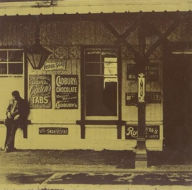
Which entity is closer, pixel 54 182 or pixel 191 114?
pixel 54 182

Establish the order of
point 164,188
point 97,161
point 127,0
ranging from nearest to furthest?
point 164,188 < point 97,161 < point 127,0

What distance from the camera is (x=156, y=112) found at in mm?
12703

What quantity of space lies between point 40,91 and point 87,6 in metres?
2.38

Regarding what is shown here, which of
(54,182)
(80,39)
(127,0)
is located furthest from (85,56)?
(54,182)

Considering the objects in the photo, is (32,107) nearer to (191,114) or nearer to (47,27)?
(47,27)

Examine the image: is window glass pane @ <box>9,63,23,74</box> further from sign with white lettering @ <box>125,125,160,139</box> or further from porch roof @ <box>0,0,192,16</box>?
sign with white lettering @ <box>125,125,160,139</box>

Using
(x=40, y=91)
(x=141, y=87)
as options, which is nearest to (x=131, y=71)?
(x=141, y=87)

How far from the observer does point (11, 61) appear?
12.9 meters

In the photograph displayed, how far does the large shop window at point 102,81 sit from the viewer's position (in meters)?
12.8

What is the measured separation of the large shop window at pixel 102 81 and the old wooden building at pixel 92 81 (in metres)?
0.02

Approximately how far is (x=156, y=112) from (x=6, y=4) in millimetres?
4531

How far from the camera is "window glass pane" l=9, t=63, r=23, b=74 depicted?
42.5 ft

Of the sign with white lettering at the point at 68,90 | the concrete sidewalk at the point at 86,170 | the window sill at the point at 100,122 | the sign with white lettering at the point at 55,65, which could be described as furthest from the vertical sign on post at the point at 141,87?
the sign with white lettering at the point at 55,65

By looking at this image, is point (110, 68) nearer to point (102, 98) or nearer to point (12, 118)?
point (102, 98)
